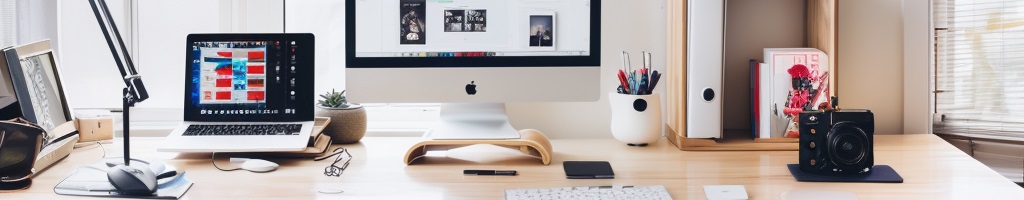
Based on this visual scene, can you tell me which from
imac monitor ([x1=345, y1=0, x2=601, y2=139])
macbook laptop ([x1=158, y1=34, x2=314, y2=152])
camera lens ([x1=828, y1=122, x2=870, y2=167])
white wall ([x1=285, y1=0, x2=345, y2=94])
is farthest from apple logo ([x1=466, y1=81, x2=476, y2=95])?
camera lens ([x1=828, y1=122, x2=870, y2=167])

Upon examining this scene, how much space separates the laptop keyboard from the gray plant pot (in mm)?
155

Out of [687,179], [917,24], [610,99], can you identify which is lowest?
[687,179]

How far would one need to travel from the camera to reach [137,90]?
1658 millimetres

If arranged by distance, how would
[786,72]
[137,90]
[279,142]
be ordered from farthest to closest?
1. [786,72]
2. [279,142]
3. [137,90]

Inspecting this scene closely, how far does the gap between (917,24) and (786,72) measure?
16.0 inches

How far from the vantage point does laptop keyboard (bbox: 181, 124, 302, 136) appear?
2.01m

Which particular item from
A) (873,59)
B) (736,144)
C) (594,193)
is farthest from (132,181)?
(873,59)

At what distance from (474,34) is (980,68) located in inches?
47.6

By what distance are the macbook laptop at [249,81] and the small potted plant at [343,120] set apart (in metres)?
0.13

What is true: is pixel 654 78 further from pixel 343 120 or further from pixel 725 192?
pixel 343 120

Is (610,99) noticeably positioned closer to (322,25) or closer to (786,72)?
(786,72)

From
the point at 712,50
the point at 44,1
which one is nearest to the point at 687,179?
the point at 712,50

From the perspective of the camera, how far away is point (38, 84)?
2020 mm

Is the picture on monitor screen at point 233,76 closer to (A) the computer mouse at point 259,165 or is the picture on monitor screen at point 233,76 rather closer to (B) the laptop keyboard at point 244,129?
(B) the laptop keyboard at point 244,129
